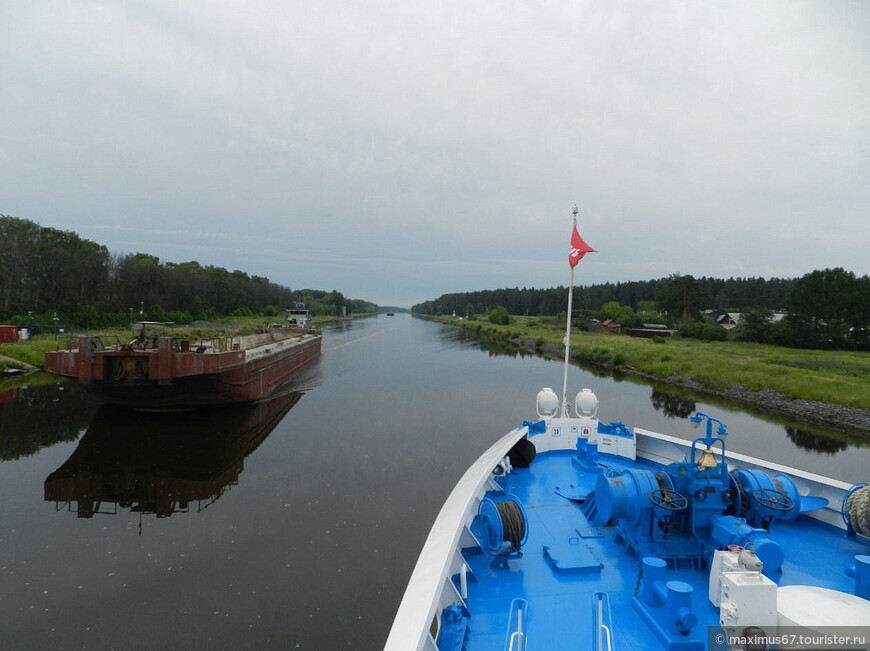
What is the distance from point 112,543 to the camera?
9734mm

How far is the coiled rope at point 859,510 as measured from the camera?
17.4 feet

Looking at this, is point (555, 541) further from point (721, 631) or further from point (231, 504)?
point (231, 504)

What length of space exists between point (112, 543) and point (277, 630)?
4999 millimetres

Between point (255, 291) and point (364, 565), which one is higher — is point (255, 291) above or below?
above

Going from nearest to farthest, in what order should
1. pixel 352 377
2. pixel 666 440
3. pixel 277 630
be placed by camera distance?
pixel 277 630
pixel 666 440
pixel 352 377

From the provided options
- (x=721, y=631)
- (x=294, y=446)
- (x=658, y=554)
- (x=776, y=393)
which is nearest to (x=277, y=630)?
(x=658, y=554)

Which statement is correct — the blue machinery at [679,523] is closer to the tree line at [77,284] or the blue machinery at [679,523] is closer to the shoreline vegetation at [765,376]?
the shoreline vegetation at [765,376]

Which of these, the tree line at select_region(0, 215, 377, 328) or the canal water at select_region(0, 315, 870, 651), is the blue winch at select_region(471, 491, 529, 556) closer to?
the canal water at select_region(0, 315, 870, 651)

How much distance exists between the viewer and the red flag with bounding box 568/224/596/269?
9.18m

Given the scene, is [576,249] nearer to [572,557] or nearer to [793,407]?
[572,557]

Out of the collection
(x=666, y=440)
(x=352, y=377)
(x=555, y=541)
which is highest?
(x=666, y=440)

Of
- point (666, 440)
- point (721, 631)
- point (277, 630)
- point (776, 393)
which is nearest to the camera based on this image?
point (721, 631)

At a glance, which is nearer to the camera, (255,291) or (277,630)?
(277,630)

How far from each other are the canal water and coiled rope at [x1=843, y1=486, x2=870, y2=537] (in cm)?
665
